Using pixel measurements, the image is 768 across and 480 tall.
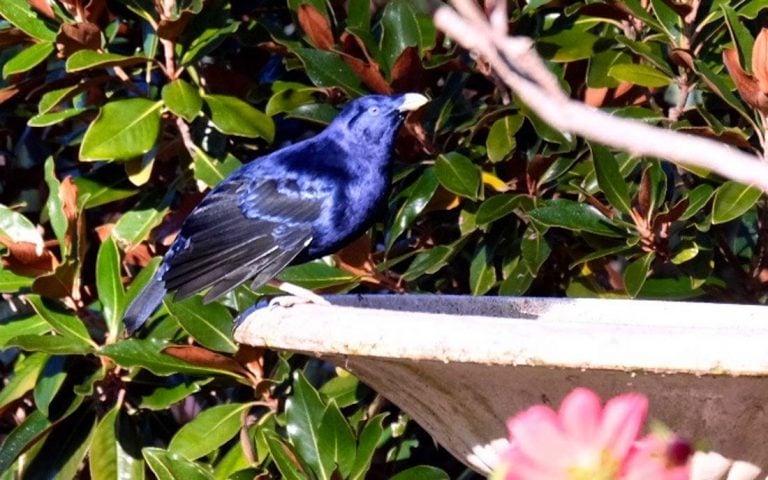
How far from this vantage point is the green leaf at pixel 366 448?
319cm

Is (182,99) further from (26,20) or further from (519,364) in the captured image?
(519,364)

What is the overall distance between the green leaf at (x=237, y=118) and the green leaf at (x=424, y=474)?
1027 millimetres

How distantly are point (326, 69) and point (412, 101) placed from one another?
25cm

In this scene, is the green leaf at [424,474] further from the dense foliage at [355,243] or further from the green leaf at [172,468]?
the green leaf at [172,468]

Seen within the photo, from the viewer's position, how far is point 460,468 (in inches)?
166

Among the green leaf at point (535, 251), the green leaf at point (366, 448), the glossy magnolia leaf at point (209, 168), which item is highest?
the glossy magnolia leaf at point (209, 168)

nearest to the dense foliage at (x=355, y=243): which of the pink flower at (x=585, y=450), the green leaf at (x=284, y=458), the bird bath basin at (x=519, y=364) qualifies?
the green leaf at (x=284, y=458)

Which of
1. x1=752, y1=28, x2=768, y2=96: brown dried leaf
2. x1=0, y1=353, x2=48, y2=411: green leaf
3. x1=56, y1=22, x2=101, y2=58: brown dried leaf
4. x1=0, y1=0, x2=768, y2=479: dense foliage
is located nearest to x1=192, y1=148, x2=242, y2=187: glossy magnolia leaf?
x1=0, y1=0, x2=768, y2=479: dense foliage

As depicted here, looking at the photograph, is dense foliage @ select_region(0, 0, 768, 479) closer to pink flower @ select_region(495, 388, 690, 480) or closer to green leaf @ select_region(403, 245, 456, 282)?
green leaf @ select_region(403, 245, 456, 282)

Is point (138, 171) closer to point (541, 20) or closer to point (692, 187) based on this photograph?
point (541, 20)

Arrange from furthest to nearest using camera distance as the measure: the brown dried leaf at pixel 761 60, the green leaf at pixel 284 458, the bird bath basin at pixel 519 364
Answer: the green leaf at pixel 284 458, the brown dried leaf at pixel 761 60, the bird bath basin at pixel 519 364

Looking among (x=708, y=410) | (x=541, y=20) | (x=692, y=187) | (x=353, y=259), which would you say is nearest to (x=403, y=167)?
(x=353, y=259)

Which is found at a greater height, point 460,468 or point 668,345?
point 668,345

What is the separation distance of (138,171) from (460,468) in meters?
1.38
